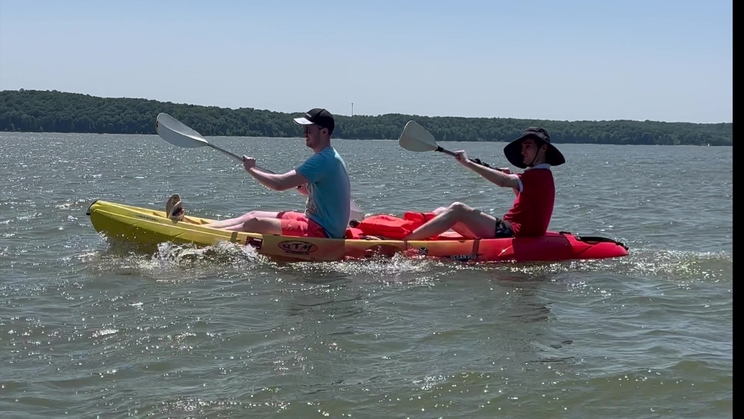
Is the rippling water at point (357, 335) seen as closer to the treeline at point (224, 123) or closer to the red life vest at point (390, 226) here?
the red life vest at point (390, 226)

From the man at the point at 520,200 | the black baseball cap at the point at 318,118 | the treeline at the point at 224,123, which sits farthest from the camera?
the treeline at the point at 224,123

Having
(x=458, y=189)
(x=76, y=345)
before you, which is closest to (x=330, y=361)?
(x=76, y=345)

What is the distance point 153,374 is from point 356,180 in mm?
19710

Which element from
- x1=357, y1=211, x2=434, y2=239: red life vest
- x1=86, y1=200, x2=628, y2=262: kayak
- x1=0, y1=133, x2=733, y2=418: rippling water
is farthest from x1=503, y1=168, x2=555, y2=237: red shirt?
x1=357, y1=211, x2=434, y2=239: red life vest

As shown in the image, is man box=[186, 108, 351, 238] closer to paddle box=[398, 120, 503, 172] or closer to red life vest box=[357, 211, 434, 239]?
red life vest box=[357, 211, 434, 239]

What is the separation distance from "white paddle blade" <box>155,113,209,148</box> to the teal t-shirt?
6.05 ft

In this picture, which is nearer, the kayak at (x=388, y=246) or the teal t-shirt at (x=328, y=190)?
the teal t-shirt at (x=328, y=190)

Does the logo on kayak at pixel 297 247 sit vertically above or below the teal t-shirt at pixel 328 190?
below

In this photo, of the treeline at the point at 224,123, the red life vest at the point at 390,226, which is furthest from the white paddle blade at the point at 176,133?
the treeline at the point at 224,123

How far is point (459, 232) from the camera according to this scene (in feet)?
27.6

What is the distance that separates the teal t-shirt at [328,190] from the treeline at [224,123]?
76759mm

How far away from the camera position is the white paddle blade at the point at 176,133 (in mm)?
9234

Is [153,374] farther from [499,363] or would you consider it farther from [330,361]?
[499,363]

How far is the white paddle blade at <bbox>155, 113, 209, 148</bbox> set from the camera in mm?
9234
